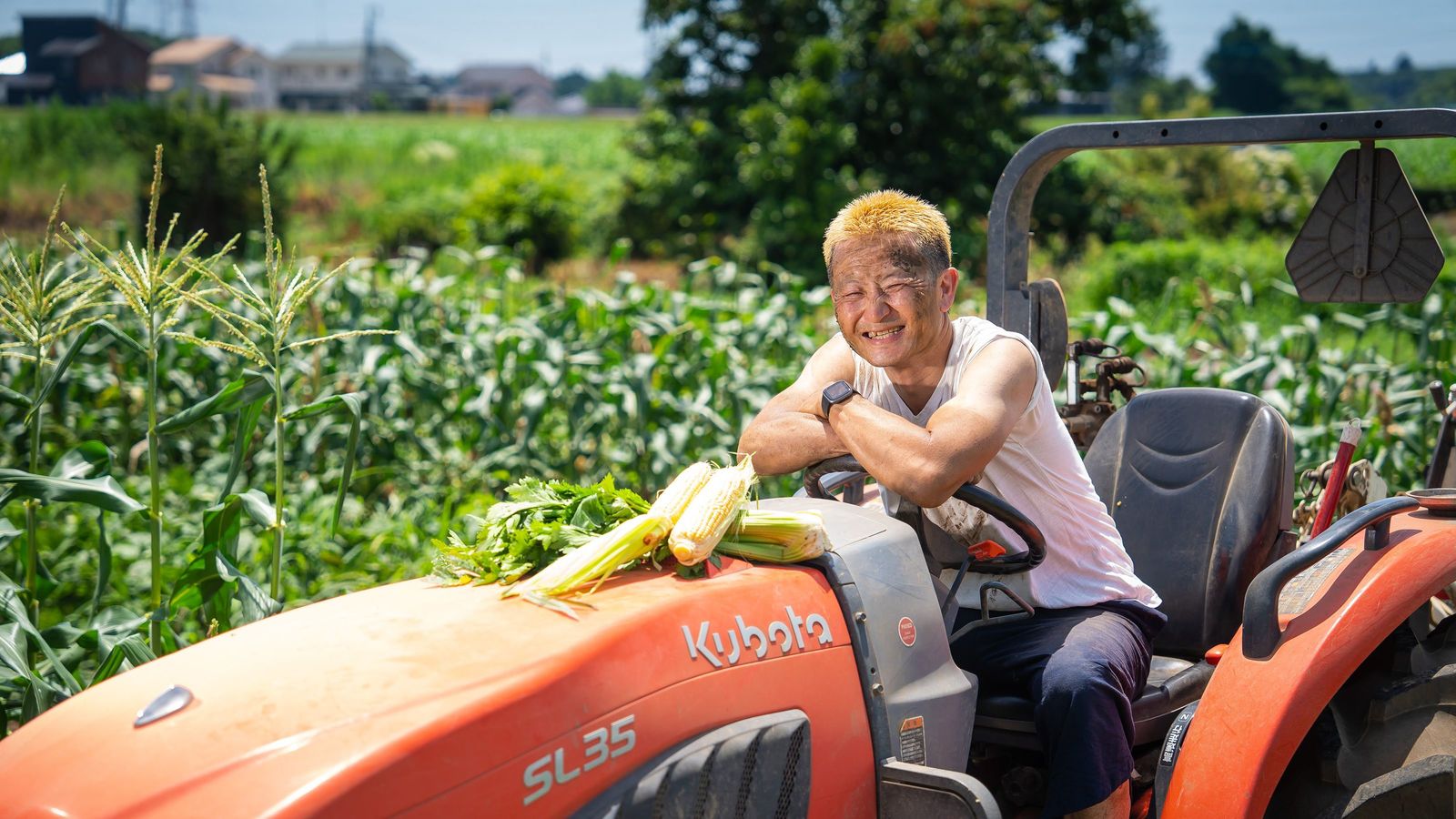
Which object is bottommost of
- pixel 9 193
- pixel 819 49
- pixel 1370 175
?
pixel 9 193

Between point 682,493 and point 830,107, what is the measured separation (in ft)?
49.1

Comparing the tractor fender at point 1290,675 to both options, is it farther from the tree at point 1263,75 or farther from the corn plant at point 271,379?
the tree at point 1263,75

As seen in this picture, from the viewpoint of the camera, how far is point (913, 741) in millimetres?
2219

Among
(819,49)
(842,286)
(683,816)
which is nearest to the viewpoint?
(683,816)

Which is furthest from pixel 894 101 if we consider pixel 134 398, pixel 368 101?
pixel 368 101

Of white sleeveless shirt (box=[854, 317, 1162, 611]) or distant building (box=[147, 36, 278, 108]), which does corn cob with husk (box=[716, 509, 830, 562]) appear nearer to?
white sleeveless shirt (box=[854, 317, 1162, 611])

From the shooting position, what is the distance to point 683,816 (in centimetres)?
183

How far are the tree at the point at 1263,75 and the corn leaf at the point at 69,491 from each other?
55.5m

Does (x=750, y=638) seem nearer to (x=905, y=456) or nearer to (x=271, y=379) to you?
(x=905, y=456)

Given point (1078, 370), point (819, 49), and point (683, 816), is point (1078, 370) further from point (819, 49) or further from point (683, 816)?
point (819, 49)

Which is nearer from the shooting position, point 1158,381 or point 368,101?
point 1158,381

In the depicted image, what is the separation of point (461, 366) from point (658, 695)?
4672 millimetres

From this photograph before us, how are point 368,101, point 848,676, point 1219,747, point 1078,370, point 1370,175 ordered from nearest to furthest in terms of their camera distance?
1. point 848,676
2. point 1219,747
3. point 1370,175
4. point 1078,370
5. point 368,101

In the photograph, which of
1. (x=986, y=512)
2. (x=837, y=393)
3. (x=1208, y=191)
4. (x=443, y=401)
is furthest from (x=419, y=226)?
(x=986, y=512)
